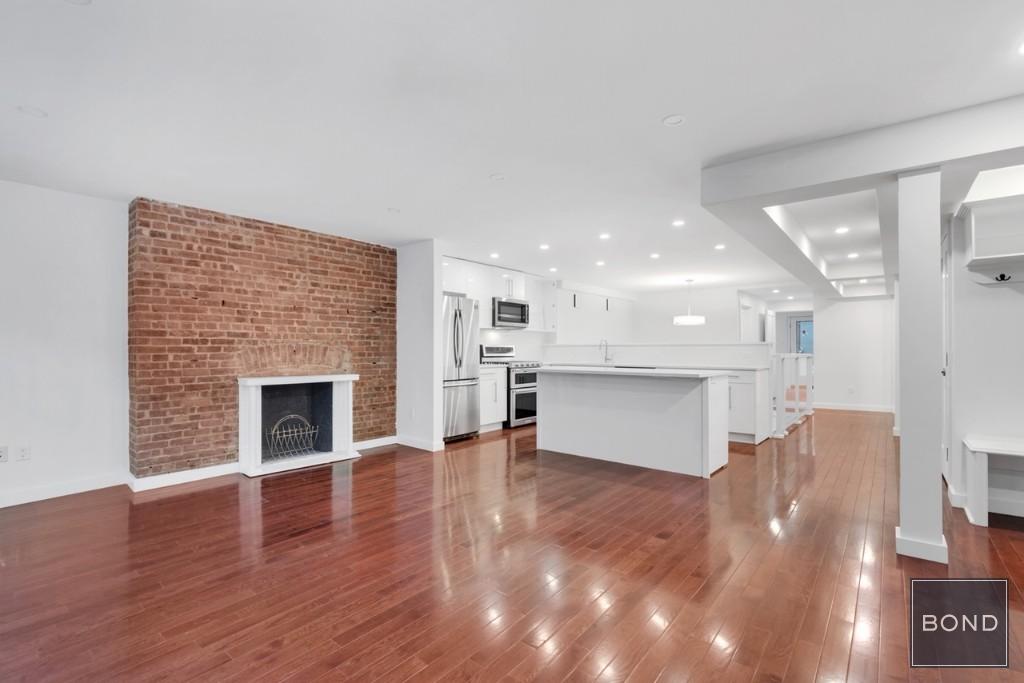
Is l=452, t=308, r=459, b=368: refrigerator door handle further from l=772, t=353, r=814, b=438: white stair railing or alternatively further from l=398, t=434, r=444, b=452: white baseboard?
l=772, t=353, r=814, b=438: white stair railing

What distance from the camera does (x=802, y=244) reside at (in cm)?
518

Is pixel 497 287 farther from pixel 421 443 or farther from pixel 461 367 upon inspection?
pixel 421 443

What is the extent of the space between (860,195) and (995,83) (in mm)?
1824

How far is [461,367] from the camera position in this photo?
6195 millimetres

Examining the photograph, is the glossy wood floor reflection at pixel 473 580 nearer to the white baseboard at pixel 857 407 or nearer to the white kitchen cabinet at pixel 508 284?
the white kitchen cabinet at pixel 508 284

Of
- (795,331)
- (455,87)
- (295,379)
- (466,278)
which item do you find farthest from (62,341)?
(795,331)

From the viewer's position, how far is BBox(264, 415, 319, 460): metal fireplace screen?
5020mm

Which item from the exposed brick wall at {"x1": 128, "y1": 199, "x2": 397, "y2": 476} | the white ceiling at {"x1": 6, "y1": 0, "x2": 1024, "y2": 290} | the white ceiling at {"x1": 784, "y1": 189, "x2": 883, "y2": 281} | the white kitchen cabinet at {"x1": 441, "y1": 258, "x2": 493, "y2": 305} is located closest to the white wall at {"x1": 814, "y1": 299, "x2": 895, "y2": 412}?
the white ceiling at {"x1": 784, "y1": 189, "x2": 883, "y2": 281}

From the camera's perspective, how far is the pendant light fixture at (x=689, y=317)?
8.49 metres

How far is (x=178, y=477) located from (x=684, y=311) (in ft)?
30.9

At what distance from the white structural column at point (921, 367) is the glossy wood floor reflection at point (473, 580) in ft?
0.64

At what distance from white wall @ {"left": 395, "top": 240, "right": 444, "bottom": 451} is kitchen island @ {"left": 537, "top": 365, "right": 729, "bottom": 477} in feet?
4.22

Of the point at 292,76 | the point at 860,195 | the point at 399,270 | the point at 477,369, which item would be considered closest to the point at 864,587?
the point at 860,195

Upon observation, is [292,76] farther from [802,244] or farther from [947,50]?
[802,244]
